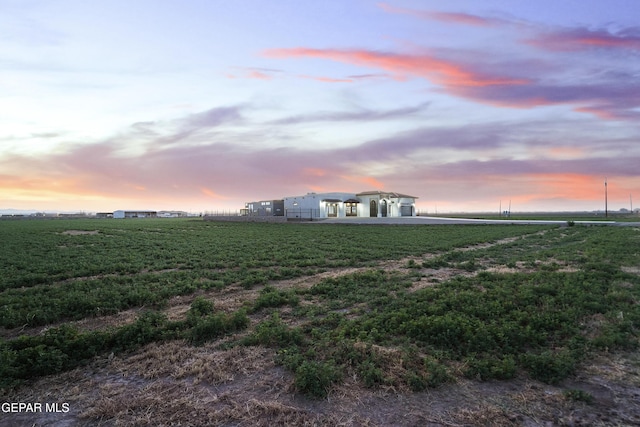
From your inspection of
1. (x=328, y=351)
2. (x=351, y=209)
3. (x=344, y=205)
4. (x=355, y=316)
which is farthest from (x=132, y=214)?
(x=328, y=351)

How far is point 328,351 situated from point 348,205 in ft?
203

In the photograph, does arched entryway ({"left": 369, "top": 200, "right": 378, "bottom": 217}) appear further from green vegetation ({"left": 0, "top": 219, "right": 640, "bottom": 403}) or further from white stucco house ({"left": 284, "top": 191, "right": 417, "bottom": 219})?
green vegetation ({"left": 0, "top": 219, "right": 640, "bottom": 403})

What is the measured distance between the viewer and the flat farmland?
459cm

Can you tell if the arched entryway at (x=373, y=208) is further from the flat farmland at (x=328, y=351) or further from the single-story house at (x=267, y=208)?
the flat farmland at (x=328, y=351)

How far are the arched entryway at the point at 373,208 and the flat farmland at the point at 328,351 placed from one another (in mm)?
54615

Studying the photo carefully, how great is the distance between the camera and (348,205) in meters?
67.7

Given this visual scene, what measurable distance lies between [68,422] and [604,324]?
9.69m

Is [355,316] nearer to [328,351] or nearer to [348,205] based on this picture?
[328,351]

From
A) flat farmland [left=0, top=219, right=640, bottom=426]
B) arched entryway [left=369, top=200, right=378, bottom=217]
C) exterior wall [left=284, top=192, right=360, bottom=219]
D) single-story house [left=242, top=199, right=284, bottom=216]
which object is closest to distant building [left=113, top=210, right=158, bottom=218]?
single-story house [left=242, top=199, right=284, bottom=216]

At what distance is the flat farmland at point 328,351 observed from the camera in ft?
15.1

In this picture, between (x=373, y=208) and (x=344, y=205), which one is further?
(x=373, y=208)

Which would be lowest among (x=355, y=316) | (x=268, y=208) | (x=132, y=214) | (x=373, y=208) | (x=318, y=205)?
(x=355, y=316)

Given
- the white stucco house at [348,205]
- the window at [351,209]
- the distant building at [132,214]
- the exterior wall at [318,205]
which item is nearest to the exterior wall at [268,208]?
the white stucco house at [348,205]

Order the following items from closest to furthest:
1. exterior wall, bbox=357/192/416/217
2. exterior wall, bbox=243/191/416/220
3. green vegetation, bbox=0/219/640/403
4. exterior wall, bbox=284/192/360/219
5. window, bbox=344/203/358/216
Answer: green vegetation, bbox=0/219/640/403, exterior wall, bbox=284/192/360/219, exterior wall, bbox=243/191/416/220, exterior wall, bbox=357/192/416/217, window, bbox=344/203/358/216
